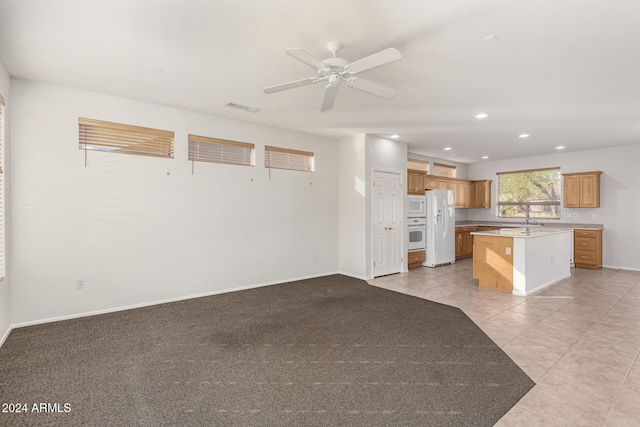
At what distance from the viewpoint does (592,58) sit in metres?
3.05

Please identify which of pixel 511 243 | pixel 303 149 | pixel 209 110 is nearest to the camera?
pixel 209 110

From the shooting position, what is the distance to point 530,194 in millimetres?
8508

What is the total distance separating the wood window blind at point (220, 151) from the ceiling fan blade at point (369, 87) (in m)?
2.82

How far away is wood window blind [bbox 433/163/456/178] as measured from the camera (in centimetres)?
875

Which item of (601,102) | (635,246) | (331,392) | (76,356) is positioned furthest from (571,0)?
(635,246)

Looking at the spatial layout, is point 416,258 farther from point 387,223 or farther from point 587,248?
point 587,248

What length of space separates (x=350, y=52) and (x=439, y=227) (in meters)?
5.40

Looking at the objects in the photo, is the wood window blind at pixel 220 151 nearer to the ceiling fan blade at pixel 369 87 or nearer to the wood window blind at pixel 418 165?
the ceiling fan blade at pixel 369 87

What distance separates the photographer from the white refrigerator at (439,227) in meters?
7.35

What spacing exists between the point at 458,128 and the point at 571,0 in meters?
3.45

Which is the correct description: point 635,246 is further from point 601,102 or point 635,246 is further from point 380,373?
point 380,373

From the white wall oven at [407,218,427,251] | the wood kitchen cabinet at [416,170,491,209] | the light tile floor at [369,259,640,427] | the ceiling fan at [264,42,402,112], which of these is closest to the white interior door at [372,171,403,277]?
the light tile floor at [369,259,640,427]

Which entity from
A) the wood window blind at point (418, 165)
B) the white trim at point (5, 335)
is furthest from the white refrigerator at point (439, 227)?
the white trim at point (5, 335)

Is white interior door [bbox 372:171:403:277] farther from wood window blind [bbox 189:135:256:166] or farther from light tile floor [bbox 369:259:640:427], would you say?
wood window blind [bbox 189:135:256:166]
